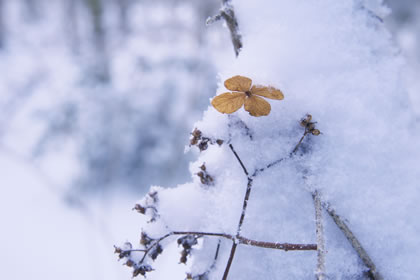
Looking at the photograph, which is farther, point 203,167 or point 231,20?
point 231,20

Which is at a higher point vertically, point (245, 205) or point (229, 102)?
point (229, 102)

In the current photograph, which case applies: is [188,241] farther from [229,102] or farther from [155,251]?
[229,102]

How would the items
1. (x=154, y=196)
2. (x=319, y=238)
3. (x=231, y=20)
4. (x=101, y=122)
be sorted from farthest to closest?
1. (x=101, y=122)
2. (x=231, y=20)
3. (x=154, y=196)
4. (x=319, y=238)

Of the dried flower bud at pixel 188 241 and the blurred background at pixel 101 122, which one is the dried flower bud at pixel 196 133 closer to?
the dried flower bud at pixel 188 241

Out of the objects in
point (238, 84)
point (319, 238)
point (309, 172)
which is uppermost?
point (238, 84)

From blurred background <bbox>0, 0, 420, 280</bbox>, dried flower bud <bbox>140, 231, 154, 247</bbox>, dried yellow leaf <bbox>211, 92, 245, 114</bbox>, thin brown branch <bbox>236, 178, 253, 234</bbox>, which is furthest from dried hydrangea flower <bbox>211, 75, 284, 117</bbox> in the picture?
blurred background <bbox>0, 0, 420, 280</bbox>

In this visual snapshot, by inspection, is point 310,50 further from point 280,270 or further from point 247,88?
point 280,270

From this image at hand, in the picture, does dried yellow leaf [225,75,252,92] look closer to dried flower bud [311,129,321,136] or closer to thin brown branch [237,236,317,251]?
dried flower bud [311,129,321,136]

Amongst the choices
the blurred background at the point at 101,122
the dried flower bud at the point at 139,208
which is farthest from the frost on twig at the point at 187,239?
the blurred background at the point at 101,122

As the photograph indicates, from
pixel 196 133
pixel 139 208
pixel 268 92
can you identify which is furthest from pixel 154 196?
pixel 268 92
